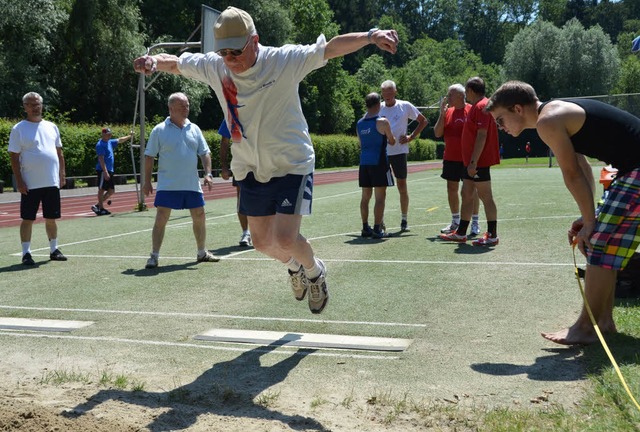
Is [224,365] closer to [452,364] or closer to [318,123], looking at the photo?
[452,364]

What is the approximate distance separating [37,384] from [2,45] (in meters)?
34.8

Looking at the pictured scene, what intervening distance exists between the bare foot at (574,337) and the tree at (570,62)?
69.5m

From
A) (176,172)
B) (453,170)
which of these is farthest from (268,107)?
(453,170)

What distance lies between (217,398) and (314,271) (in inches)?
63.9

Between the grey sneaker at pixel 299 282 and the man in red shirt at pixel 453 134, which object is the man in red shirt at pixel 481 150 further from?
the grey sneaker at pixel 299 282

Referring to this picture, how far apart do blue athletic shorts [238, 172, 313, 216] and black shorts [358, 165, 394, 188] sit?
19.9 feet

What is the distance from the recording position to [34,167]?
999cm

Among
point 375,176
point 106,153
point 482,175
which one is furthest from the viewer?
point 106,153

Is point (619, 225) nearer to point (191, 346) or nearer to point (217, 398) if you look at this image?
A: point (217, 398)

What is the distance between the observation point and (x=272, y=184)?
5508 mm

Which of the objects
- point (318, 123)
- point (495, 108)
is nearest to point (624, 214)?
point (495, 108)

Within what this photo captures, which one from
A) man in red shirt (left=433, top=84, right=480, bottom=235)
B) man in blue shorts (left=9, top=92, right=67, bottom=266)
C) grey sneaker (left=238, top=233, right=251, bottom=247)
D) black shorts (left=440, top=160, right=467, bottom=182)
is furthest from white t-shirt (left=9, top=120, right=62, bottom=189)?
black shorts (left=440, top=160, right=467, bottom=182)

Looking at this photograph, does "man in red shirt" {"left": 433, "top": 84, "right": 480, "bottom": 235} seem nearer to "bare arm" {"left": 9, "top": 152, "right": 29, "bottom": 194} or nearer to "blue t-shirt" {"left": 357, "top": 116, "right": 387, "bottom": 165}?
"blue t-shirt" {"left": 357, "top": 116, "right": 387, "bottom": 165}

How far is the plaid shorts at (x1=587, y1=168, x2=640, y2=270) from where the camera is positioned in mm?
5117
